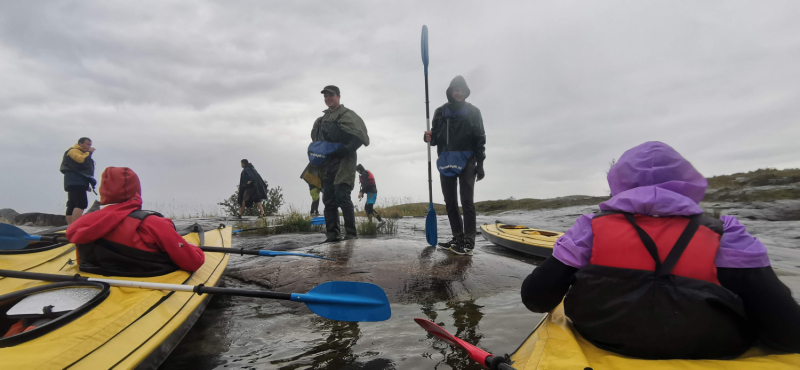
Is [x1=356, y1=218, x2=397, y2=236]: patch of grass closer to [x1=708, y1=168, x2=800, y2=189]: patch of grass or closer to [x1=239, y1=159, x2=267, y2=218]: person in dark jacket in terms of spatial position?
[x1=239, y1=159, x2=267, y2=218]: person in dark jacket

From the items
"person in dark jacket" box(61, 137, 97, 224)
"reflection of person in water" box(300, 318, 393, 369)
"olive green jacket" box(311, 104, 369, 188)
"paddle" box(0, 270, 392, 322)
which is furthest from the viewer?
"person in dark jacket" box(61, 137, 97, 224)

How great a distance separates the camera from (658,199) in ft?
4.88

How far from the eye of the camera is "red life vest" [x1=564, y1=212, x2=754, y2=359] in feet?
4.50

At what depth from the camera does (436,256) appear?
16.3ft

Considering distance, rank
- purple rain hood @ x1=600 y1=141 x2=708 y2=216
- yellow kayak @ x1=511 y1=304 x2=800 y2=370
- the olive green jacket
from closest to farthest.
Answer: yellow kayak @ x1=511 y1=304 x2=800 y2=370
purple rain hood @ x1=600 y1=141 x2=708 y2=216
the olive green jacket

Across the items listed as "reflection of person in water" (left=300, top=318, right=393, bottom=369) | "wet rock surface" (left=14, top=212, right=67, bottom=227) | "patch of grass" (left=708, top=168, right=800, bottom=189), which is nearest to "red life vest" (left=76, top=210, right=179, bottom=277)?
"reflection of person in water" (left=300, top=318, right=393, bottom=369)

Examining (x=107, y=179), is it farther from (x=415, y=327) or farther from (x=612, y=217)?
(x=612, y=217)

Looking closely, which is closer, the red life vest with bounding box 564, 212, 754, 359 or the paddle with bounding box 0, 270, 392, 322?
the red life vest with bounding box 564, 212, 754, 359

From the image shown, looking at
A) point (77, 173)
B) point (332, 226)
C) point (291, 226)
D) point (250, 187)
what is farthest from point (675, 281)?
point (250, 187)

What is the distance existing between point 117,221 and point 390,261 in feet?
9.42

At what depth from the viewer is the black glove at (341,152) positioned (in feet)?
18.8

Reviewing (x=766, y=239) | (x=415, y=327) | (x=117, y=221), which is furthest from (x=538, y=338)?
(x=766, y=239)

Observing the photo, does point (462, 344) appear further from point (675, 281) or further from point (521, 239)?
point (521, 239)

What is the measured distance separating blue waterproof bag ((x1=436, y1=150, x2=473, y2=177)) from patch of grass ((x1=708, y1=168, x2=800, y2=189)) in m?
16.6
